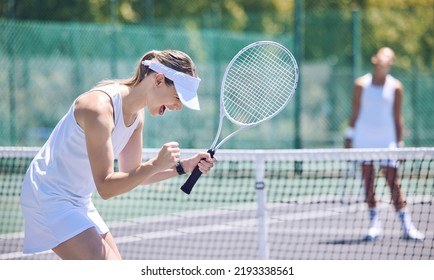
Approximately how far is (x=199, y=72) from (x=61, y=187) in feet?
29.6

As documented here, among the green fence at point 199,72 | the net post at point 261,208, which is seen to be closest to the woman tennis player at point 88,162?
the net post at point 261,208

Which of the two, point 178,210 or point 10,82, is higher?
point 10,82

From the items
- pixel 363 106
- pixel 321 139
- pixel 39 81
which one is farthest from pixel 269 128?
pixel 363 106

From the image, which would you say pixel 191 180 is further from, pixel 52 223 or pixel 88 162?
pixel 52 223

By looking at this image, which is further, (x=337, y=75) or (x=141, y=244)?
(x=337, y=75)

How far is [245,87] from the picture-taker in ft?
16.3

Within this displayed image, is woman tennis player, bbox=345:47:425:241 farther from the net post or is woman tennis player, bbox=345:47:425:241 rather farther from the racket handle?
the racket handle

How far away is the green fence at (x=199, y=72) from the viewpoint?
36.3 ft

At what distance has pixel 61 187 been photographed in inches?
146

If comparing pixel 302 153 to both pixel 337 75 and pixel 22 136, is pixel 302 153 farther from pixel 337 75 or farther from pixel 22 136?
pixel 337 75

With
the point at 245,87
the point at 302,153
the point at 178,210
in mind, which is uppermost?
the point at 245,87

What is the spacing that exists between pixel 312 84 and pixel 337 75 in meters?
0.43

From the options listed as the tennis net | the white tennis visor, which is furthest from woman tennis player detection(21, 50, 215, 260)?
the tennis net

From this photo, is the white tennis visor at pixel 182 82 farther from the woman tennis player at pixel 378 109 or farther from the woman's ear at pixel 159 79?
the woman tennis player at pixel 378 109
